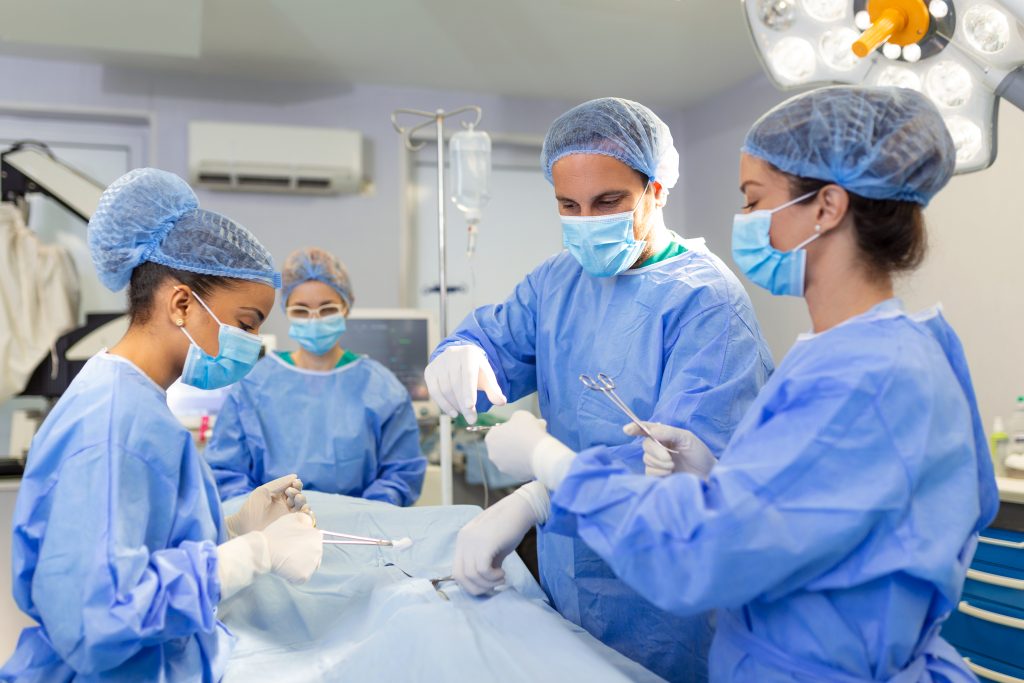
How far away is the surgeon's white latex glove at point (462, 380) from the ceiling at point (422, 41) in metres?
2.22

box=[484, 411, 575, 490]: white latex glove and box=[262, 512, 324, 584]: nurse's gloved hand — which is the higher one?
box=[484, 411, 575, 490]: white latex glove

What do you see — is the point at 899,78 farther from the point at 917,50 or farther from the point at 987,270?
the point at 987,270

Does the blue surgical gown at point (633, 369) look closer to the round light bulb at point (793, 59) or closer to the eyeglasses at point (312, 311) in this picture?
the round light bulb at point (793, 59)

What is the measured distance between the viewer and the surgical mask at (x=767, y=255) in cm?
105

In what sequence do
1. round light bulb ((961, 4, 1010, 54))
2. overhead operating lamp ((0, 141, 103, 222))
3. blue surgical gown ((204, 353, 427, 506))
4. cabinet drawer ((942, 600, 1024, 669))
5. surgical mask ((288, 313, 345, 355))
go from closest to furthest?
round light bulb ((961, 4, 1010, 54)) < cabinet drawer ((942, 600, 1024, 669)) < blue surgical gown ((204, 353, 427, 506)) < surgical mask ((288, 313, 345, 355)) < overhead operating lamp ((0, 141, 103, 222))

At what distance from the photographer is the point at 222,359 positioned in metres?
1.37

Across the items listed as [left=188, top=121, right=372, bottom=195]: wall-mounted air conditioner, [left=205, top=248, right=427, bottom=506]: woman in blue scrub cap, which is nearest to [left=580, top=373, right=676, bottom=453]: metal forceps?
[left=205, top=248, right=427, bottom=506]: woman in blue scrub cap

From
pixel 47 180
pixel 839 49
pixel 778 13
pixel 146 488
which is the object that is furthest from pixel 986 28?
pixel 47 180

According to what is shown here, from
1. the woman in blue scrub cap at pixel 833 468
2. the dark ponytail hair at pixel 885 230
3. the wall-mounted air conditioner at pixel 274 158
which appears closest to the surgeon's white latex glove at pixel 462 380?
the woman in blue scrub cap at pixel 833 468

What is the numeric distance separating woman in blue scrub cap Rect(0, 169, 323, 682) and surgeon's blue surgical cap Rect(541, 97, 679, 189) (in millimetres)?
591

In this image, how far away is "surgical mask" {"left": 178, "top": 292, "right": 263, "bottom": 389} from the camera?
1.33 metres

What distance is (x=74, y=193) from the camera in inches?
134

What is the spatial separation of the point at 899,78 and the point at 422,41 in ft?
8.73

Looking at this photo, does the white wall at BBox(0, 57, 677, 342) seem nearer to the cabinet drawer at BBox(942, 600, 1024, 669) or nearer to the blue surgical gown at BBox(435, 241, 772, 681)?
the blue surgical gown at BBox(435, 241, 772, 681)
